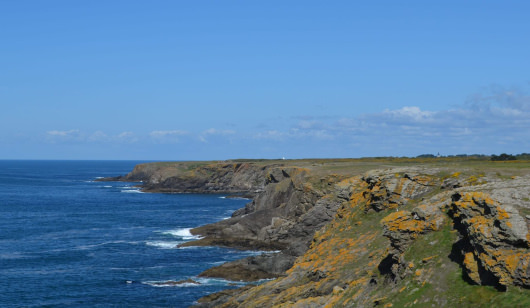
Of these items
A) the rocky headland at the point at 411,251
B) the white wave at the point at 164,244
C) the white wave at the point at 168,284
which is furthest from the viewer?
the white wave at the point at 164,244

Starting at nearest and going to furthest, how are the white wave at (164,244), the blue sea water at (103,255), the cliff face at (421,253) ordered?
1. the cliff face at (421,253)
2. the blue sea water at (103,255)
3. the white wave at (164,244)

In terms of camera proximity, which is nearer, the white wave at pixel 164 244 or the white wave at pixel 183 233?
the white wave at pixel 164 244

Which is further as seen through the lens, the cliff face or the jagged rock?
the cliff face

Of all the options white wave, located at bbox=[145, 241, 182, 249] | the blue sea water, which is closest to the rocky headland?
the blue sea water

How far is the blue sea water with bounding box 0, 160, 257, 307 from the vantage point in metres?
53.6

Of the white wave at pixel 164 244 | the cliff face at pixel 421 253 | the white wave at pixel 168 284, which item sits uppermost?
the cliff face at pixel 421 253

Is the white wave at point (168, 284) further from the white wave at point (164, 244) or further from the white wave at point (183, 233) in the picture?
the white wave at point (183, 233)

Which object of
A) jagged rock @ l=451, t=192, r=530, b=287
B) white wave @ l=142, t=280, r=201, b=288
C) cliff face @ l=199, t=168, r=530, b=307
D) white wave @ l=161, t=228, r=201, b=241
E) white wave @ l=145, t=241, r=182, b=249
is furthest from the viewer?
A: white wave @ l=161, t=228, r=201, b=241

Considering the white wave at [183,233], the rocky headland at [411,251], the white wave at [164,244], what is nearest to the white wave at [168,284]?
the rocky headland at [411,251]

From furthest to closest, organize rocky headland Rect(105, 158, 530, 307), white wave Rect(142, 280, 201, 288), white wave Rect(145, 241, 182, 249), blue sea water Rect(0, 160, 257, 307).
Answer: white wave Rect(145, 241, 182, 249) → white wave Rect(142, 280, 201, 288) → blue sea water Rect(0, 160, 257, 307) → rocky headland Rect(105, 158, 530, 307)

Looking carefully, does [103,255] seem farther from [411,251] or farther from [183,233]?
[411,251]

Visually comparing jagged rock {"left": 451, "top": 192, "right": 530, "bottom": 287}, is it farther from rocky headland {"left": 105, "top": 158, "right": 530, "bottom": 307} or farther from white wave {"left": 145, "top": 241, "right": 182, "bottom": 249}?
white wave {"left": 145, "top": 241, "right": 182, "bottom": 249}

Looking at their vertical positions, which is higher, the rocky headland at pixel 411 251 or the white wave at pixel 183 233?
the rocky headland at pixel 411 251

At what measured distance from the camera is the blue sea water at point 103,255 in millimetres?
53625
